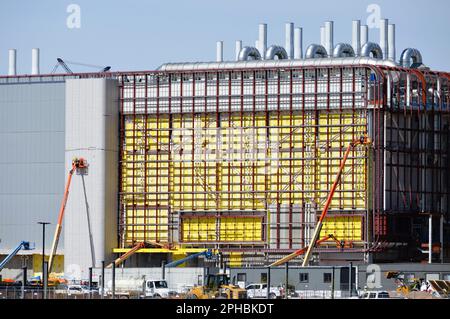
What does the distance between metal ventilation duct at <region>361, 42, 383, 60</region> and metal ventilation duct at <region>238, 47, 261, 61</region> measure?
1054 cm

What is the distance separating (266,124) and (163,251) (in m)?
15.7

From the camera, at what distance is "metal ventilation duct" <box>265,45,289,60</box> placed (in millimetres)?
137250

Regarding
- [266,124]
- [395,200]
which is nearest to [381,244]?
[395,200]

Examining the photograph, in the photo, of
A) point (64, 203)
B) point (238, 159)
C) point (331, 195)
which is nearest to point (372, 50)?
point (238, 159)

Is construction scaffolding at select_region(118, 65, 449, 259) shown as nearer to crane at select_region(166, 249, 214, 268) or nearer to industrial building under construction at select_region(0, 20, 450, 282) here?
industrial building under construction at select_region(0, 20, 450, 282)

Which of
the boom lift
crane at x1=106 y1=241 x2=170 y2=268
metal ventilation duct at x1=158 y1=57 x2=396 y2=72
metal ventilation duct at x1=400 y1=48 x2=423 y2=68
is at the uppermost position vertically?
metal ventilation duct at x1=400 y1=48 x2=423 y2=68

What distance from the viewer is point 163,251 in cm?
13038

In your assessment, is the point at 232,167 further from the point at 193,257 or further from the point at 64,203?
the point at 64,203

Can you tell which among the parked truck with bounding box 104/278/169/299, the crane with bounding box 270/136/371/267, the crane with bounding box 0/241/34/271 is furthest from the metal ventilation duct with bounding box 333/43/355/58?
the parked truck with bounding box 104/278/169/299

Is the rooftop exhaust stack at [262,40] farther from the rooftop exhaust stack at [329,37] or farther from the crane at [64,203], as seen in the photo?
the crane at [64,203]

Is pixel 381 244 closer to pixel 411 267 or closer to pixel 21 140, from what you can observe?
pixel 411 267

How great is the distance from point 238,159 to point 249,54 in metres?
13.9

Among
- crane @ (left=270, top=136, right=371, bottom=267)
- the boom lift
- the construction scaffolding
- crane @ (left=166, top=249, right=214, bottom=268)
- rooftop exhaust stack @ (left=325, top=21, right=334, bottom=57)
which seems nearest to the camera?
the boom lift

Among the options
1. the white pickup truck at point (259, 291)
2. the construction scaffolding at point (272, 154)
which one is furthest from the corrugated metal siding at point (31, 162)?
the white pickup truck at point (259, 291)
